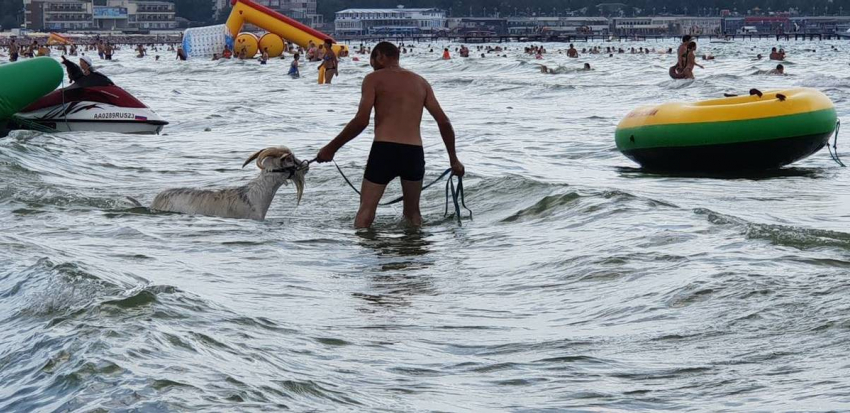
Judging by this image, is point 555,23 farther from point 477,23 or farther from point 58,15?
point 58,15

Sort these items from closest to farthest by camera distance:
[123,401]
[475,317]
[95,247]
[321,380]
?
[123,401] → [321,380] → [475,317] → [95,247]

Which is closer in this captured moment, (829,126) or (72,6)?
(829,126)

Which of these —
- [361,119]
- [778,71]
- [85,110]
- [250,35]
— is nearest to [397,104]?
[361,119]

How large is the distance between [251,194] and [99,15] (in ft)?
559

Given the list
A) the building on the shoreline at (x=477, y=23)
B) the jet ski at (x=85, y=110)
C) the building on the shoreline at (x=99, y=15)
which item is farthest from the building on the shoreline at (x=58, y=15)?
the jet ski at (x=85, y=110)

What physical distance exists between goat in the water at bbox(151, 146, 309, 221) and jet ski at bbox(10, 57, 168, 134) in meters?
6.49

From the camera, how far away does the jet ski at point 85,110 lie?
14.8m

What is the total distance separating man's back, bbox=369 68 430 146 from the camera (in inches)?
314

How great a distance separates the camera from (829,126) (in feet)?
38.8

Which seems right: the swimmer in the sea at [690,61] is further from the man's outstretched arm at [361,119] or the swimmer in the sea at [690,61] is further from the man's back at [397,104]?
the man's outstretched arm at [361,119]

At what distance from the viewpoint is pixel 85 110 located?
15.2 m

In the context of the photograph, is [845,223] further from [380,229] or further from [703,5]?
[703,5]

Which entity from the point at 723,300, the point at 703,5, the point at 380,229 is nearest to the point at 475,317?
the point at 723,300

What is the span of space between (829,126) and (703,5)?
183 m
